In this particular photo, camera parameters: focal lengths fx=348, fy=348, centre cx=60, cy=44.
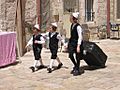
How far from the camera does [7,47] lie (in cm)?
1070

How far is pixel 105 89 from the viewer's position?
7680 mm

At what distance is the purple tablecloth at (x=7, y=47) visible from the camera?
10.5 metres

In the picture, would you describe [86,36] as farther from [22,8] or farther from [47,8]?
[22,8]

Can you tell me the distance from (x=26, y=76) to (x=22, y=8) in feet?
14.8

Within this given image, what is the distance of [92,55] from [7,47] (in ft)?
8.92

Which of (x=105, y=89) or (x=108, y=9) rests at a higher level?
(x=108, y=9)

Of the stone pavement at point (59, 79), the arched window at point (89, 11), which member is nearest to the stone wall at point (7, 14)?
Result: the stone pavement at point (59, 79)

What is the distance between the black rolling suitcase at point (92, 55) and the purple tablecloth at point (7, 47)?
2417mm

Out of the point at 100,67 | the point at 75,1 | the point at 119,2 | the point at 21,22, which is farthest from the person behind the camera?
the point at 119,2

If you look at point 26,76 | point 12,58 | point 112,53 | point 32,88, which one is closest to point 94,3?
point 112,53

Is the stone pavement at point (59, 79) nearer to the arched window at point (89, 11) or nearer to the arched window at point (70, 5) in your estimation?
the arched window at point (70, 5)

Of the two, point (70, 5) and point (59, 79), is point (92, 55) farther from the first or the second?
point (70, 5)

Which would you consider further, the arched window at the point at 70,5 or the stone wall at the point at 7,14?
the arched window at the point at 70,5

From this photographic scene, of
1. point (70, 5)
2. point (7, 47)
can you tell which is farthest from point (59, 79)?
point (70, 5)
